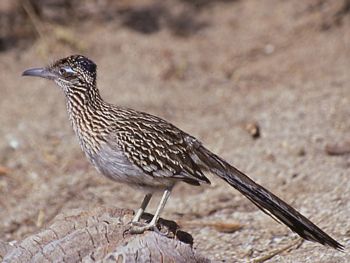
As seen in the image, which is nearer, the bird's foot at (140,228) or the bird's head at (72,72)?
the bird's foot at (140,228)

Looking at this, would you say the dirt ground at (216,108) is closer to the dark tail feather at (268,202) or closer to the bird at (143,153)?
the dark tail feather at (268,202)

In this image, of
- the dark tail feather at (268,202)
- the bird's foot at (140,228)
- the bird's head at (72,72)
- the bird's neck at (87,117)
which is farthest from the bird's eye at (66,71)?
the bird's foot at (140,228)

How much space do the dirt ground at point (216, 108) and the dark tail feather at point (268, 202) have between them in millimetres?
375

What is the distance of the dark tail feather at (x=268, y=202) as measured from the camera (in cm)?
512

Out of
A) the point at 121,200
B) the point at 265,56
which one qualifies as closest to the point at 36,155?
the point at 121,200

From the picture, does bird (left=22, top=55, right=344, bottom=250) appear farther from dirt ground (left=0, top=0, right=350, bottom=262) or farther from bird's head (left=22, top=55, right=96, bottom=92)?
dirt ground (left=0, top=0, right=350, bottom=262)

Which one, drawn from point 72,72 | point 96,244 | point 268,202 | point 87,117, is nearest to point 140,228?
point 96,244

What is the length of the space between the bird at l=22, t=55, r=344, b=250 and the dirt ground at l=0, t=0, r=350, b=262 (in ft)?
1.69

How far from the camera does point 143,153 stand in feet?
17.5

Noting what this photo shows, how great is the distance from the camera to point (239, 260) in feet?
18.8

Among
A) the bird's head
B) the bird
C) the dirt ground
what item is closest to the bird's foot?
the bird

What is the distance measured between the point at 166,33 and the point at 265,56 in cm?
154

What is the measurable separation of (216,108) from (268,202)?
4285 millimetres

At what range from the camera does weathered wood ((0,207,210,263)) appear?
4.32m
